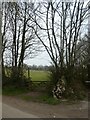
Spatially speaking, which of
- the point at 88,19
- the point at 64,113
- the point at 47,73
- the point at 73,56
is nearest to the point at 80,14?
the point at 88,19

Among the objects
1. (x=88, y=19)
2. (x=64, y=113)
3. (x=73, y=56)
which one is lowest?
(x=64, y=113)

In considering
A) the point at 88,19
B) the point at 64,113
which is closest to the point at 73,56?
the point at 88,19

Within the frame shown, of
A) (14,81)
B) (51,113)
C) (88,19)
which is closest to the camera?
(51,113)

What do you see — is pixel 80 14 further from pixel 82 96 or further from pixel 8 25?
pixel 8 25

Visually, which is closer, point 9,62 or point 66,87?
point 66,87

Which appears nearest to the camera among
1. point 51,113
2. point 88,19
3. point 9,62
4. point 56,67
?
point 51,113

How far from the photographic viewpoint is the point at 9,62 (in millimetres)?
23078

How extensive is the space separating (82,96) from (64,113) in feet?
17.7

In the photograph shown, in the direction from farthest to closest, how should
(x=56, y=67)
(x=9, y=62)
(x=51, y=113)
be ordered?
(x=9, y=62)
(x=56, y=67)
(x=51, y=113)

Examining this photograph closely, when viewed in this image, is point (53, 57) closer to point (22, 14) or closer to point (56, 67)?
point (56, 67)

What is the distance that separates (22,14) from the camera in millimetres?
21453

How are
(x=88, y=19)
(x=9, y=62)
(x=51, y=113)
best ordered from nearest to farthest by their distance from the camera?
(x=51, y=113)
(x=88, y=19)
(x=9, y=62)

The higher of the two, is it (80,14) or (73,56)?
(80,14)

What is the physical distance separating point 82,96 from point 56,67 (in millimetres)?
2502
